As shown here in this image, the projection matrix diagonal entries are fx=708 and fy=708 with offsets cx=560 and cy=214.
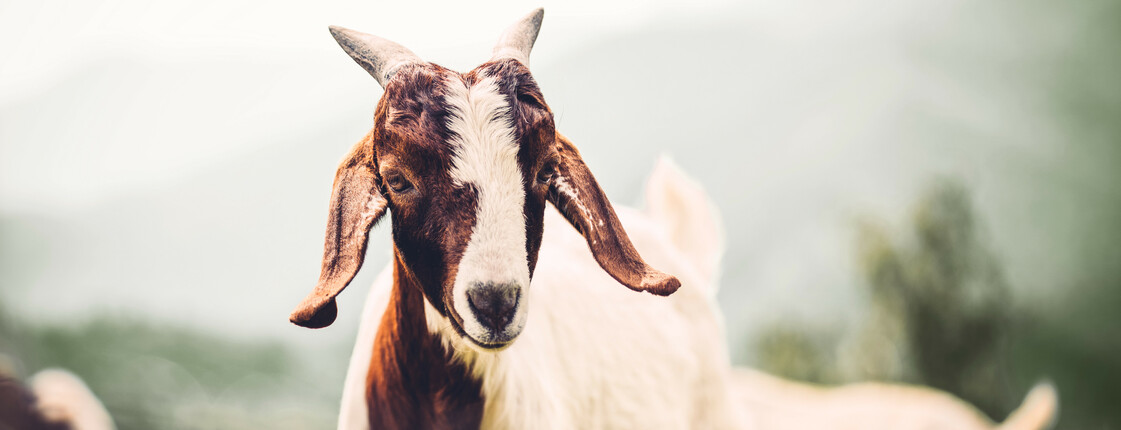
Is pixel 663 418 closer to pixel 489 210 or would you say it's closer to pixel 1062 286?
pixel 489 210

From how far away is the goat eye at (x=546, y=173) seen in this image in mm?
1216

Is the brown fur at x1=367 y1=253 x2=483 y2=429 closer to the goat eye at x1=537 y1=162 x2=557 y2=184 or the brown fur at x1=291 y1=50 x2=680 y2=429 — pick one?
the brown fur at x1=291 y1=50 x2=680 y2=429

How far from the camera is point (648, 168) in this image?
321 cm

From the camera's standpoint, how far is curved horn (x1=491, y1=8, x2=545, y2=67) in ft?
4.25

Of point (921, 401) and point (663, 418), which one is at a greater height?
point (663, 418)

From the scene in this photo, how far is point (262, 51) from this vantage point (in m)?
2.81

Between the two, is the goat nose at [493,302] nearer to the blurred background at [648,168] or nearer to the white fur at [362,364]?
the white fur at [362,364]

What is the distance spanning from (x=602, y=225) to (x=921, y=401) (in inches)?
129

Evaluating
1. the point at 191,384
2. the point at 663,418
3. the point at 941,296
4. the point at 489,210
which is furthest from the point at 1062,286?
the point at 191,384

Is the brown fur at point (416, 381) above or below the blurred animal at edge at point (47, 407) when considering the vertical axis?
below

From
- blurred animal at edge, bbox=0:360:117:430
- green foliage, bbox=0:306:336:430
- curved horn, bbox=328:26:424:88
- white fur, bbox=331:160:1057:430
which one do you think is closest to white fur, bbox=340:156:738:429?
white fur, bbox=331:160:1057:430

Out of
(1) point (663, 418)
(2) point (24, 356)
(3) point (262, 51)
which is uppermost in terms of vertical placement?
(3) point (262, 51)

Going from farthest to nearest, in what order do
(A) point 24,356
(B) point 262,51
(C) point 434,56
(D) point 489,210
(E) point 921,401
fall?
(E) point 921,401 < (A) point 24,356 < (B) point 262,51 < (C) point 434,56 < (D) point 489,210

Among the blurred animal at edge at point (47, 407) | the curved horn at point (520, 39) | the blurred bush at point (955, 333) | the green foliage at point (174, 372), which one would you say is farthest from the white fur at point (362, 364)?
the blurred bush at point (955, 333)
